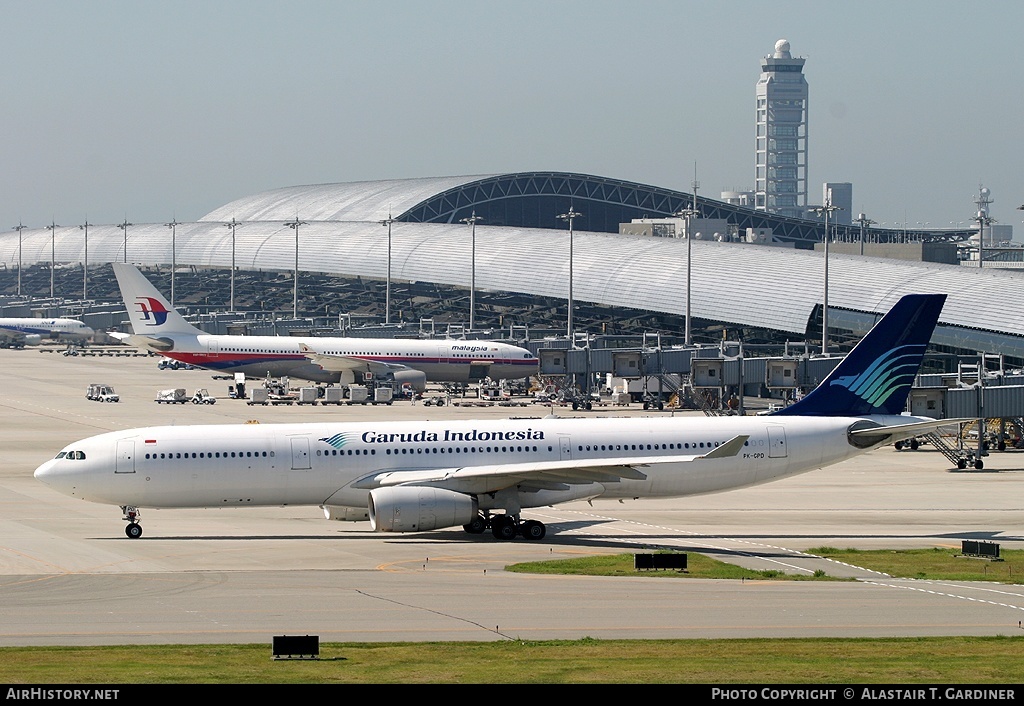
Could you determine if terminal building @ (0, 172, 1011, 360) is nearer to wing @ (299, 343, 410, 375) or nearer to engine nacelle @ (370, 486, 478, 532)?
wing @ (299, 343, 410, 375)

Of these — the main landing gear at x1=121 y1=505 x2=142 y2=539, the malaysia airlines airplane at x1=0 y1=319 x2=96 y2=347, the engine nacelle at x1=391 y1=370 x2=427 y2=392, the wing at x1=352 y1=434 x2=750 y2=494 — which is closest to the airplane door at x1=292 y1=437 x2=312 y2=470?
the wing at x1=352 y1=434 x2=750 y2=494

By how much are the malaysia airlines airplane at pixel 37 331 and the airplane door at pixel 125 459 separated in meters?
128

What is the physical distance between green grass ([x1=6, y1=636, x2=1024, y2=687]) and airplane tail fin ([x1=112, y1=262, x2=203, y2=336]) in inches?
3338

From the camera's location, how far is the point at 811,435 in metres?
47.2

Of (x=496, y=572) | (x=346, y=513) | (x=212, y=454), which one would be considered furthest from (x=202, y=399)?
(x=496, y=572)

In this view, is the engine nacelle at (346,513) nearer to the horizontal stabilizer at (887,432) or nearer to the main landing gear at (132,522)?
the main landing gear at (132,522)

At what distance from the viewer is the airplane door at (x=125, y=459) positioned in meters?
43.9

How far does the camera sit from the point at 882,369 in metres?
49.1

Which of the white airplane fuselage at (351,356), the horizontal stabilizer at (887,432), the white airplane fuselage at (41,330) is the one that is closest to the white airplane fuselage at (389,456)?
the horizontal stabilizer at (887,432)
